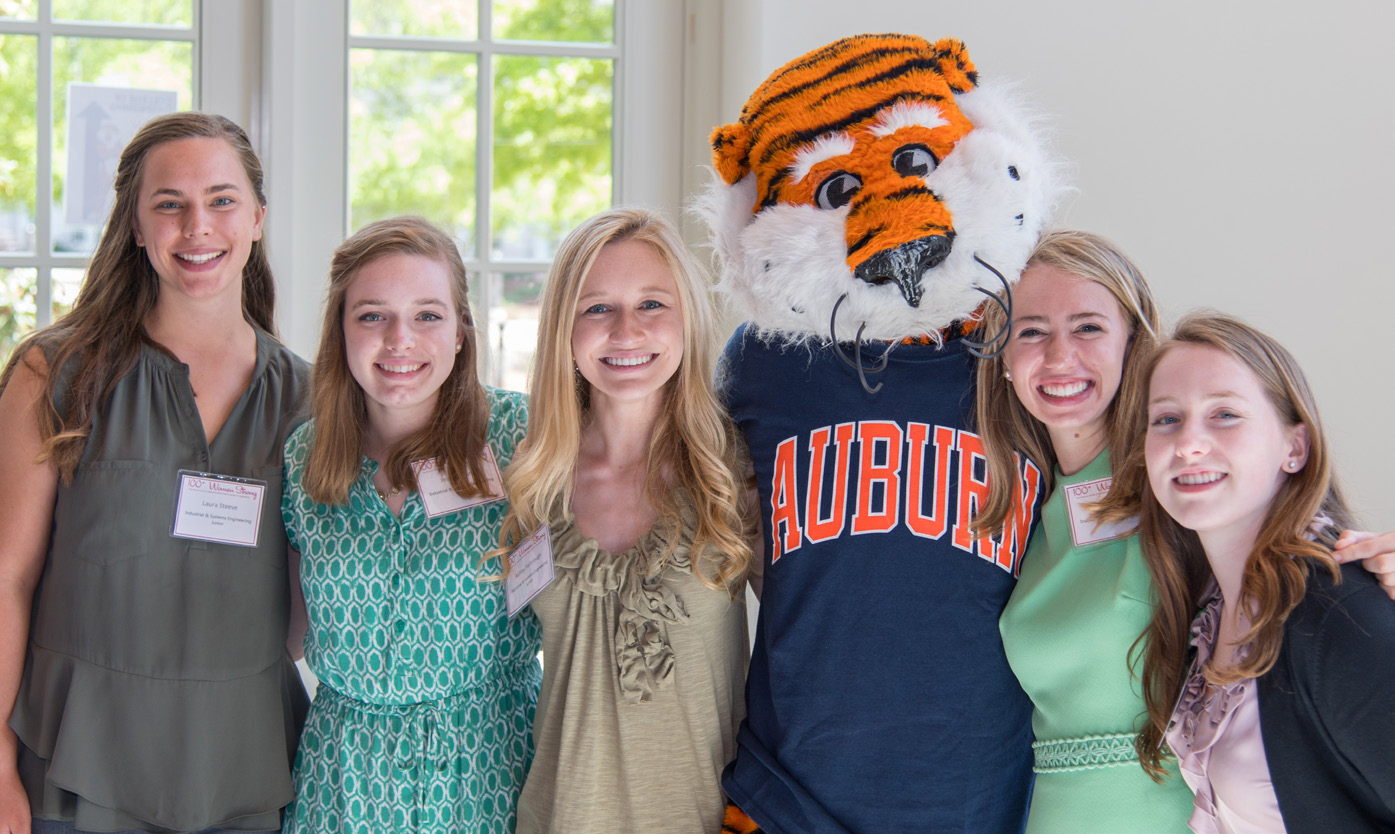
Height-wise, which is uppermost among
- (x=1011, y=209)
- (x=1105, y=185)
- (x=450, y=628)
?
(x=1105, y=185)

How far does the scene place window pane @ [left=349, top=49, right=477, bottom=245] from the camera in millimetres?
2594

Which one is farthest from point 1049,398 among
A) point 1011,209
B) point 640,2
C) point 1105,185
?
point 640,2

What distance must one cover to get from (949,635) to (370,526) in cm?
92

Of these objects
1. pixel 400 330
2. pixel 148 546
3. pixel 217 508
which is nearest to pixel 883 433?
pixel 400 330

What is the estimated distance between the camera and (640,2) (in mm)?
2625

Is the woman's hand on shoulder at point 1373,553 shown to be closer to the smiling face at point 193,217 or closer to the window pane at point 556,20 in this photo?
the smiling face at point 193,217

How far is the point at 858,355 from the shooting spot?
150 cm

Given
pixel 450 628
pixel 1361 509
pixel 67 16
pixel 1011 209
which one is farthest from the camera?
pixel 67 16

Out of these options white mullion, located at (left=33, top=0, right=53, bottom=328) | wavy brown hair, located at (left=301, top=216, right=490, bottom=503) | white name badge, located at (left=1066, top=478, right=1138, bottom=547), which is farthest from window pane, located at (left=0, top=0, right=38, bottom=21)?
white name badge, located at (left=1066, top=478, right=1138, bottom=547)

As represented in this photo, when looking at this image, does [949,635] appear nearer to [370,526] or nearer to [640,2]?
[370,526]

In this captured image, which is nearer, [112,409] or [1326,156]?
[112,409]

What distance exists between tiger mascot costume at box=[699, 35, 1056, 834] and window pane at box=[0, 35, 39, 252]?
1852 mm

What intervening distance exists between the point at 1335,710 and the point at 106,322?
1.90 metres

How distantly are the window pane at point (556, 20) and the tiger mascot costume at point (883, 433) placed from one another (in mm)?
1236
